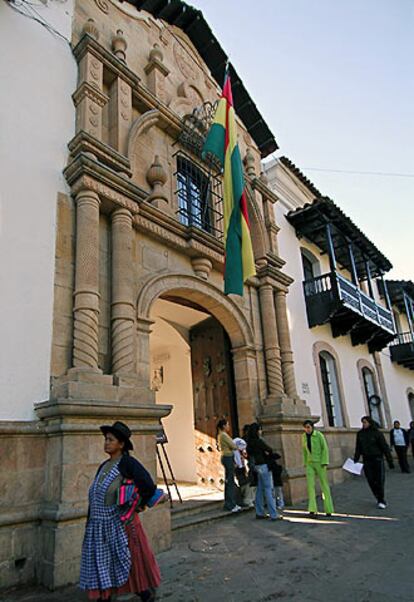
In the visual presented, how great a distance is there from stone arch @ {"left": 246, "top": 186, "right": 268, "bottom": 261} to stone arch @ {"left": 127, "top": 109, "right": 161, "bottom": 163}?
10.2ft

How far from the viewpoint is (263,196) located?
11.0m

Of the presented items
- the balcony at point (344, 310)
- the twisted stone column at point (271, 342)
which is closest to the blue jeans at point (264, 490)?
the twisted stone column at point (271, 342)

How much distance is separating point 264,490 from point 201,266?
13.0 ft

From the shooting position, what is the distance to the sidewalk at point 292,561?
3574mm

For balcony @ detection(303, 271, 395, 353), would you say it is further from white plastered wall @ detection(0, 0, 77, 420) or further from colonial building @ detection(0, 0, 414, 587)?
white plastered wall @ detection(0, 0, 77, 420)

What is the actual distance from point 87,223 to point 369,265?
39.7 feet

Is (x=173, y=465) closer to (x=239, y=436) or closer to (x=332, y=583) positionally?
(x=239, y=436)

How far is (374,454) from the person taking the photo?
710 cm

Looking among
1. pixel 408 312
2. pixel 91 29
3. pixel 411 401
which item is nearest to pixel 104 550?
pixel 91 29

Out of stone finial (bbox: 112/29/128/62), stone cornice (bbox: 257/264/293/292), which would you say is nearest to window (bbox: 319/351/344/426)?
stone cornice (bbox: 257/264/293/292)

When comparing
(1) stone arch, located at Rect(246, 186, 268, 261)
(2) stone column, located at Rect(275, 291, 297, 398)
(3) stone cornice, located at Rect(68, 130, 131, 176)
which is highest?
(1) stone arch, located at Rect(246, 186, 268, 261)

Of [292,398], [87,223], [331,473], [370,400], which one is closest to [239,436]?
[292,398]

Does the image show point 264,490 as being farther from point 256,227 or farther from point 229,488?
point 256,227

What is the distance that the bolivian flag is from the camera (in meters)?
6.98
